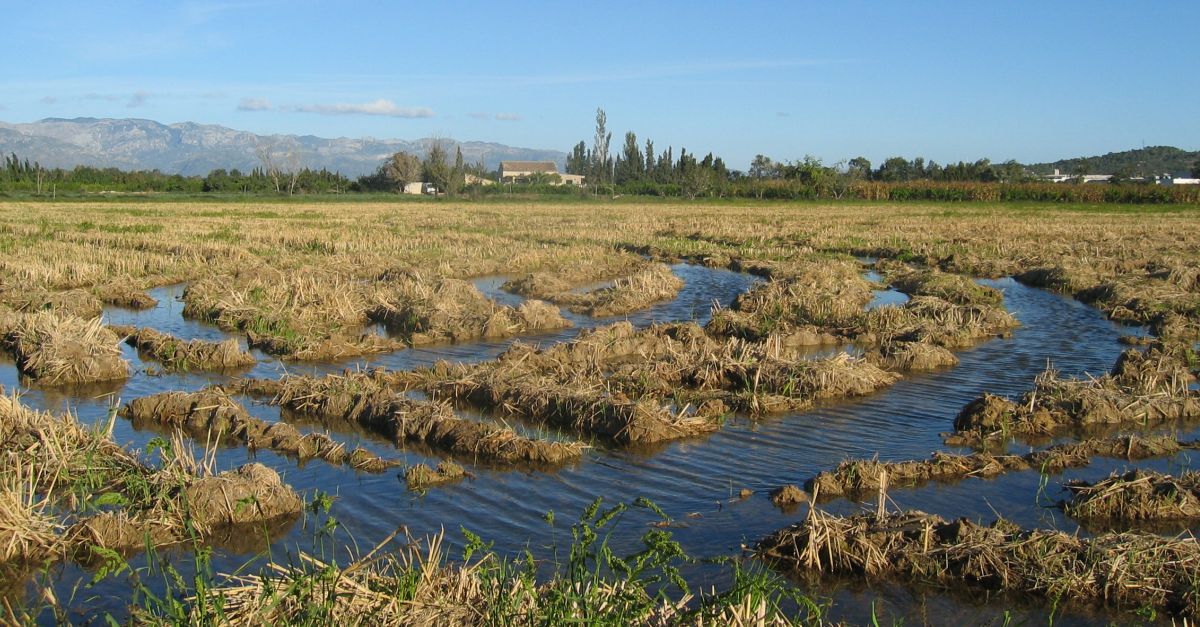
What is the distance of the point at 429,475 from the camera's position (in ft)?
26.8

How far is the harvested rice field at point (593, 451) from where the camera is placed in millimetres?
5844

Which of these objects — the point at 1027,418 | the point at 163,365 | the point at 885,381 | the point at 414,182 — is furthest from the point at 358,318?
the point at 414,182

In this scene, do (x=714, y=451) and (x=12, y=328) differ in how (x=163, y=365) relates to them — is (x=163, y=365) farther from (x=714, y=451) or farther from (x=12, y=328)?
(x=714, y=451)

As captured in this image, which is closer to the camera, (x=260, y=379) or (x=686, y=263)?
(x=260, y=379)

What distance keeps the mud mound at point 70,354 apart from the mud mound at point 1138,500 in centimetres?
1108

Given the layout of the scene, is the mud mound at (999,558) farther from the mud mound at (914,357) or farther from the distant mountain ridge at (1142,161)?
the distant mountain ridge at (1142,161)

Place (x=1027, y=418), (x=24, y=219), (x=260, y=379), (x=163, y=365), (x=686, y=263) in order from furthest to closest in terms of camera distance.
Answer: (x=24, y=219) → (x=686, y=263) → (x=163, y=365) → (x=260, y=379) → (x=1027, y=418)

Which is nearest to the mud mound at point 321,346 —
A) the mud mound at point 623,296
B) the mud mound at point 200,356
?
the mud mound at point 200,356

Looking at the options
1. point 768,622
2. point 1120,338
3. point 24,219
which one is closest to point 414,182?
point 24,219

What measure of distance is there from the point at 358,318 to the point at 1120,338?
1280cm

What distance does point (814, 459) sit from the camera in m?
9.05

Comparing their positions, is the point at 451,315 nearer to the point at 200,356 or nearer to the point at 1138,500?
the point at 200,356

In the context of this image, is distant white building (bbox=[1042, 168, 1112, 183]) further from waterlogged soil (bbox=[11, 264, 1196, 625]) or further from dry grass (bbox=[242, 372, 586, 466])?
dry grass (bbox=[242, 372, 586, 466])

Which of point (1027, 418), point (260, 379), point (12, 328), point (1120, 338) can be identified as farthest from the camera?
point (1120, 338)
